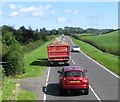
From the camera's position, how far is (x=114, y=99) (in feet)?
60.9

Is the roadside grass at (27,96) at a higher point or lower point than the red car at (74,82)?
lower

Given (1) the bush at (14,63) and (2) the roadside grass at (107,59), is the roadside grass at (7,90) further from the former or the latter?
(2) the roadside grass at (107,59)

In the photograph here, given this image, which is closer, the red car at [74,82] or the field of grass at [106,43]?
the red car at [74,82]

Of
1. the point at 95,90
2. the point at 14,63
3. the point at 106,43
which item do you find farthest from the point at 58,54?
the point at 106,43

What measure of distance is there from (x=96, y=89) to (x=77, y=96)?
91.4 inches

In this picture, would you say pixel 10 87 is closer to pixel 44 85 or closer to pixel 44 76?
pixel 44 85

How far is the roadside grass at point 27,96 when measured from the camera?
60.6 feet

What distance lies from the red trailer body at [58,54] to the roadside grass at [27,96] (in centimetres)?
1612

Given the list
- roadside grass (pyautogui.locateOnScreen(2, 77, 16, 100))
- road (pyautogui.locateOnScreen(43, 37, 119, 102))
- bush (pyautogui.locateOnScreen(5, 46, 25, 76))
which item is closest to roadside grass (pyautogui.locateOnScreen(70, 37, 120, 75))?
road (pyautogui.locateOnScreen(43, 37, 119, 102))

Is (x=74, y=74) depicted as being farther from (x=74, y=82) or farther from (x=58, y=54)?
(x=58, y=54)

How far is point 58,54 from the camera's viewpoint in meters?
36.8

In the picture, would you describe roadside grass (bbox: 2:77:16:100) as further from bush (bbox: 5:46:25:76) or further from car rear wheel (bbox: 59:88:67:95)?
bush (bbox: 5:46:25:76)

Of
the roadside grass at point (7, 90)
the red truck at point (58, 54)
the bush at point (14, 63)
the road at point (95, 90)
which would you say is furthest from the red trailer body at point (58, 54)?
the roadside grass at point (7, 90)

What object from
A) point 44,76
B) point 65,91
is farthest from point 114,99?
point 44,76
